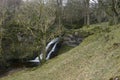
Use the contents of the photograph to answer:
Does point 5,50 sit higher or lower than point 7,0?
lower

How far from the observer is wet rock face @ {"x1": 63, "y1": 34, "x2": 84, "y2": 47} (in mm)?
34250

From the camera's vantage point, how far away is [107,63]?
1505cm

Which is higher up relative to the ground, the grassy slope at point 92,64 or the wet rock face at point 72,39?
the grassy slope at point 92,64

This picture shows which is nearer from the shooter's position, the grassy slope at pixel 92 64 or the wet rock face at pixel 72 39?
the grassy slope at pixel 92 64

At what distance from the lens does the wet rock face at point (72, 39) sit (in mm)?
34250

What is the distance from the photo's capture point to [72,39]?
3491cm

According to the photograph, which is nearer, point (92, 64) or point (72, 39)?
point (92, 64)

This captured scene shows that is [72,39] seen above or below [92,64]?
below

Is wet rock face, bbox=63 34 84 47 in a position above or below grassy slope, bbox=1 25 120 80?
below

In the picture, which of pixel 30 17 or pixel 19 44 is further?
pixel 19 44

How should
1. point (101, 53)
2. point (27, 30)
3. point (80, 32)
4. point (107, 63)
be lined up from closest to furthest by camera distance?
point (107, 63) < point (101, 53) < point (27, 30) < point (80, 32)

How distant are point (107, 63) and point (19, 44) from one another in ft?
60.5

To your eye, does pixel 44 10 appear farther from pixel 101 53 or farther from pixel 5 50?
pixel 101 53

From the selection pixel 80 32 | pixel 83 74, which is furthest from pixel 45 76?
pixel 80 32
